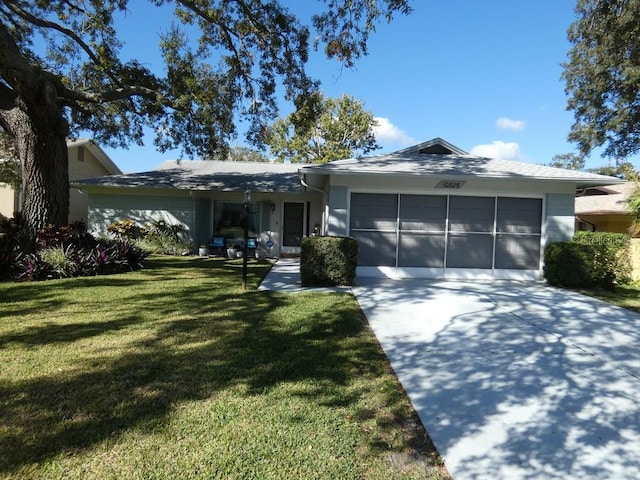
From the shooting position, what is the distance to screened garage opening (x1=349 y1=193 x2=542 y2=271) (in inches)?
410

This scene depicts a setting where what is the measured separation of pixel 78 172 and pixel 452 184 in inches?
772

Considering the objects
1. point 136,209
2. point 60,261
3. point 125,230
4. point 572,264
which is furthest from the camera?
point 136,209

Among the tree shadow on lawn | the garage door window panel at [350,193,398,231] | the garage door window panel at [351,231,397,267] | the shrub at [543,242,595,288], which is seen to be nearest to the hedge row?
the shrub at [543,242,595,288]

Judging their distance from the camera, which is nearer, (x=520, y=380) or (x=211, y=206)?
(x=520, y=380)

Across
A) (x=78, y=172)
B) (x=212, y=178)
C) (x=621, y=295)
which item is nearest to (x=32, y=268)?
(x=212, y=178)

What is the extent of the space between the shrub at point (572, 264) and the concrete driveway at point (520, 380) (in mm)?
1889

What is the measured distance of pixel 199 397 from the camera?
138 inches

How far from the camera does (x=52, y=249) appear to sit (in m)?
9.71

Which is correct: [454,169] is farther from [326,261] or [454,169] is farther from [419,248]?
[326,261]

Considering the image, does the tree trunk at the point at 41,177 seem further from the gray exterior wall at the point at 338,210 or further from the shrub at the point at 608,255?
the shrub at the point at 608,255

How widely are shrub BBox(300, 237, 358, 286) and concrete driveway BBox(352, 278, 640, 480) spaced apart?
1356 millimetres

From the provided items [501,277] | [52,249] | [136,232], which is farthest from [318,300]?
[136,232]

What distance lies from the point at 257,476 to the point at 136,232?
1448cm

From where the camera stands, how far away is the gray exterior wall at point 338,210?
1016cm
